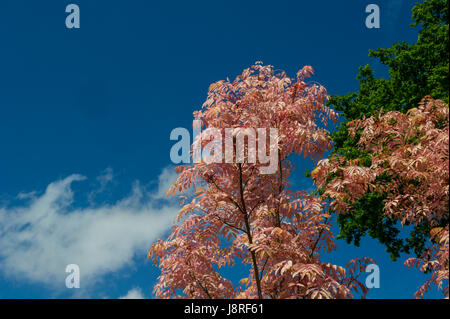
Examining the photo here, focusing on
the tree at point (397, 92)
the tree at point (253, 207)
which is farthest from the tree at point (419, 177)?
the tree at point (397, 92)

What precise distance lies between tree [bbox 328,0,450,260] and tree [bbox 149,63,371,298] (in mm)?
5307

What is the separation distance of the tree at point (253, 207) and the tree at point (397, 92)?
5307mm

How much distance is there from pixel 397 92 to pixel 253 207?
8420mm

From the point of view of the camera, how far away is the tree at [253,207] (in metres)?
6.44

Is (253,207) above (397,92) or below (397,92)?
below

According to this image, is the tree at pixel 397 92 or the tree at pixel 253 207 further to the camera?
the tree at pixel 397 92

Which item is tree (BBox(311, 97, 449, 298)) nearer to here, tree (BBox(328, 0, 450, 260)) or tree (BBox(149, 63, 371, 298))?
tree (BBox(149, 63, 371, 298))

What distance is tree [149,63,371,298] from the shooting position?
6.44 m

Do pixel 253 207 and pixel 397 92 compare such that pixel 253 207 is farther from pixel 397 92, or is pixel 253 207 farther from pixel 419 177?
pixel 397 92

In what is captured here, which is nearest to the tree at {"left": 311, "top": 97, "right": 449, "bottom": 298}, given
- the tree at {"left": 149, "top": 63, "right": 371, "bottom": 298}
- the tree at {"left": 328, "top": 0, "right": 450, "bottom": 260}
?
the tree at {"left": 149, "top": 63, "right": 371, "bottom": 298}

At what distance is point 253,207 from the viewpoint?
273 inches

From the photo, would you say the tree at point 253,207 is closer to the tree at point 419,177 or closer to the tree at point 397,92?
the tree at point 419,177

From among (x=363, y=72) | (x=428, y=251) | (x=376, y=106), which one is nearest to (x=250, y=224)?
(x=428, y=251)

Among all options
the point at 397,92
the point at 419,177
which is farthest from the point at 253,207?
the point at 397,92
